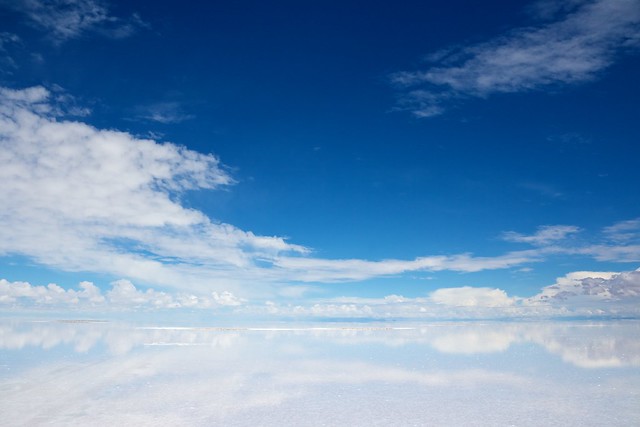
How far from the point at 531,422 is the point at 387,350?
25.8 meters

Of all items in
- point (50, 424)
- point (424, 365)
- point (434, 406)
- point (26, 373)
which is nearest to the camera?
point (50, 424)

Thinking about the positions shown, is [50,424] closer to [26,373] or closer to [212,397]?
[212,397]

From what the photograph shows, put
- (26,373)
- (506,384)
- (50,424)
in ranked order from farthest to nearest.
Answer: (26,373)
(506,384)
(50,424)

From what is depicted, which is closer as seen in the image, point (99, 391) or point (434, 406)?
point (434, 406)

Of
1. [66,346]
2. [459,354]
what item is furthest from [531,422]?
[66,346]

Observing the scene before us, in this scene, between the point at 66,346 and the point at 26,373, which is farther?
the point at 66,346

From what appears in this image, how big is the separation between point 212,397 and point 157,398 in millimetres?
2409

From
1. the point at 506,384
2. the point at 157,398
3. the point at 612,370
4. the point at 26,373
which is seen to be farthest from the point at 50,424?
the point at 612,370

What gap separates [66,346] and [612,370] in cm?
4520

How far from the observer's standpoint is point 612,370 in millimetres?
27078

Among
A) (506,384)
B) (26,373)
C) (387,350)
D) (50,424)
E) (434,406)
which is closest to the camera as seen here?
(50,424)

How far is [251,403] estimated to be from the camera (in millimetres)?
18281

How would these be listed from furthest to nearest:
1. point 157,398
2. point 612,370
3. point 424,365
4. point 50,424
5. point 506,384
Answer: point 424,365 < point 612,370 < point 506,384 < point 157,398 < point 50,424

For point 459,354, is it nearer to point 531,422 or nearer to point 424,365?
point 424,365
